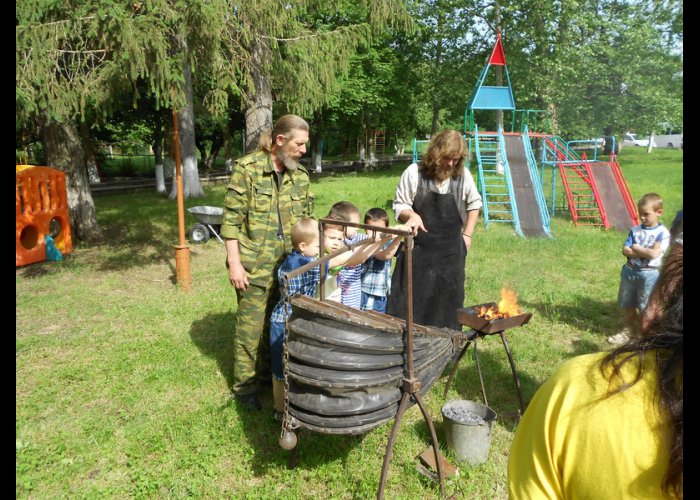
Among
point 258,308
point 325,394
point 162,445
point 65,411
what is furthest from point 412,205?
point 65,411

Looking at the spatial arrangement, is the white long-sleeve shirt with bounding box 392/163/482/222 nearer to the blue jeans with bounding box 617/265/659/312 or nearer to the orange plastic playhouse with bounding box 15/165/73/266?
the blue jeans with bounding box 617/265/659/312

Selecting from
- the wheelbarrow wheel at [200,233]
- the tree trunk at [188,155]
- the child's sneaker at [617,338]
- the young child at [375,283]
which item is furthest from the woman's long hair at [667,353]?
the tree trunk at [188,155]

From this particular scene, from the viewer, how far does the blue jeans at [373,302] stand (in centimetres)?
410

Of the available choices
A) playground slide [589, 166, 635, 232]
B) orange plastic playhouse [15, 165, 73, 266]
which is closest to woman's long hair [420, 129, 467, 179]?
orange plastic playhouse [15, 165, 73, 266]

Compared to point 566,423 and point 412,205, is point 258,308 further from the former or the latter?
point 566,423

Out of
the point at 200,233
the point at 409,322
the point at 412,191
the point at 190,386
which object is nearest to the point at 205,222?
the point at 200,233

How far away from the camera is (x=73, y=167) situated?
9.64 metres

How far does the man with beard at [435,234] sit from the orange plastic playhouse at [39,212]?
698 cm

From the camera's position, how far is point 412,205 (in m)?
3.95

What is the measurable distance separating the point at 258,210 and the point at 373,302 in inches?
48.4

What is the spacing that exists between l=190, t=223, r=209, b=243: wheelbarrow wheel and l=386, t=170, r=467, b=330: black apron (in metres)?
6.60

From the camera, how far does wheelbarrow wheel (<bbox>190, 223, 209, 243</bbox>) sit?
9.77 metres

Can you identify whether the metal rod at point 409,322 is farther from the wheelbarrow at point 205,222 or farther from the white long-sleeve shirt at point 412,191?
the wheelbarrow at point 205,222

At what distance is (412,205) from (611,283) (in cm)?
448
